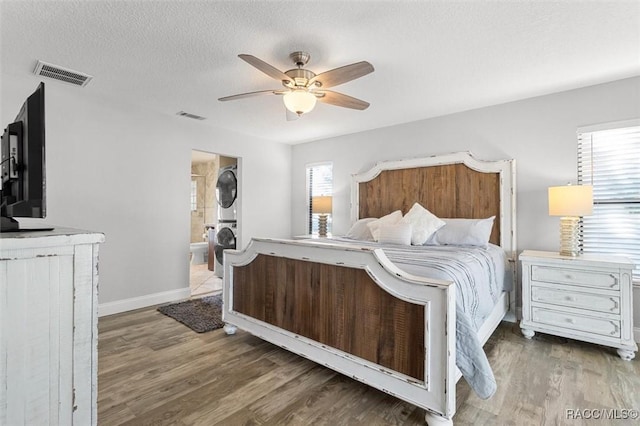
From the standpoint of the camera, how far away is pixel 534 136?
3344 mm

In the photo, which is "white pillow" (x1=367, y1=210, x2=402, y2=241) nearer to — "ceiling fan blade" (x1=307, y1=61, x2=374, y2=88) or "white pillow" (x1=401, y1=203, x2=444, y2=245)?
"white pillow" (x1=401, y1=203, x2=444, y2=245)

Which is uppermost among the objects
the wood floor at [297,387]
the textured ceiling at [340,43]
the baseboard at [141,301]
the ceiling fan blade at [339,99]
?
the textured ceiling at [340,43]

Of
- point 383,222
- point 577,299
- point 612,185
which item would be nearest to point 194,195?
point 383,222

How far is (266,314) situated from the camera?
8.56 feet

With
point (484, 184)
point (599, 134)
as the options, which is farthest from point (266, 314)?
point (599, 134)

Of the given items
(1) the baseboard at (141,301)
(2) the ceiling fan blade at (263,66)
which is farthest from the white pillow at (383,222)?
(1) the baseboard at (141,301)

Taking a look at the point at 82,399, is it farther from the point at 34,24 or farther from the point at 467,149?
the point at 467,149

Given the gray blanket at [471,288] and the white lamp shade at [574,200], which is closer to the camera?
the gray blanket at [471,288]

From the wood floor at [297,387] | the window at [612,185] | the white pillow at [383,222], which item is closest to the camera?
the wood floor at [297,387]

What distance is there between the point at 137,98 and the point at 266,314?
2770mm

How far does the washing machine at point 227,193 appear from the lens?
16.8ft

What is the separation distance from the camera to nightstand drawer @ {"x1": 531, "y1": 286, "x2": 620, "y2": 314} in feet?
8.35

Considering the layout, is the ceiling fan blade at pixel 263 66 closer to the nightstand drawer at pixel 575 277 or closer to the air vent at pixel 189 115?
the air vent at pixel 189 115

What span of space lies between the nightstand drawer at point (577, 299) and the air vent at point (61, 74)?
4.60 meters
